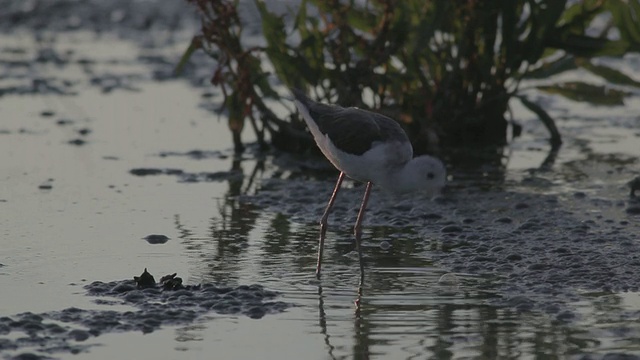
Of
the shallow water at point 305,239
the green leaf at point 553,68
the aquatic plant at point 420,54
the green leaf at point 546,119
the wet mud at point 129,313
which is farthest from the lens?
the green leaf at point 546,119

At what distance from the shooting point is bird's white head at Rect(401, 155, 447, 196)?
673cm

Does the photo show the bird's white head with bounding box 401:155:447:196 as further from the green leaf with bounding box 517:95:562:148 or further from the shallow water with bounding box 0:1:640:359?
the green leaf with bounding box 517:95:562:148

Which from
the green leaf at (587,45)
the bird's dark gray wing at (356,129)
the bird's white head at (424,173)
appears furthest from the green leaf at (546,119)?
the bird's white head at (424,173)

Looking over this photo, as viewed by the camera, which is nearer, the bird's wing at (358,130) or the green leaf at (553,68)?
the bird's wing at (358,130)

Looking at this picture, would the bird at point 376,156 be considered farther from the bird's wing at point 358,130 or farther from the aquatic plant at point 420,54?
the aquatic plant at point 420,54

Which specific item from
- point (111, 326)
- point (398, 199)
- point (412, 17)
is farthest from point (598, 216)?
point (111, 326)

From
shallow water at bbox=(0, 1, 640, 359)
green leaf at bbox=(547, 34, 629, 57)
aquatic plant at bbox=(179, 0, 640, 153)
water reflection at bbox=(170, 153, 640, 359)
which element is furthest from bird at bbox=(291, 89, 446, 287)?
green leaf at bbox=(547, 34, 629, 57)

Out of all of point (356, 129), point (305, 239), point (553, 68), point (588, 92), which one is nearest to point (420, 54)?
point (553, 68)

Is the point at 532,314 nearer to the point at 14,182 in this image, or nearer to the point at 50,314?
the point at 50,314

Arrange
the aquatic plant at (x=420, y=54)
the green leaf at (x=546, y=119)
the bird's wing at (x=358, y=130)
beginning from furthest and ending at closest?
the green leaf at (x=546, y=119) < the aquatic plant at (x=420, y=54) < the bird's wing at (x=358, y=130)

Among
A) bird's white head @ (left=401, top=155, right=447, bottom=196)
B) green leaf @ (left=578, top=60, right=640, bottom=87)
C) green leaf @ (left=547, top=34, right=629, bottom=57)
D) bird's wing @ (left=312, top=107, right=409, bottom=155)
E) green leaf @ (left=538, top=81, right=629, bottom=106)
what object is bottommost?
bird's white head @ (left=401, top=155, right=447, bottom=196)

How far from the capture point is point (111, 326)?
18.9 ft

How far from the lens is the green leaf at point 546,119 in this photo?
9.91 m

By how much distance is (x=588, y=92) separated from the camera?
1002cm
